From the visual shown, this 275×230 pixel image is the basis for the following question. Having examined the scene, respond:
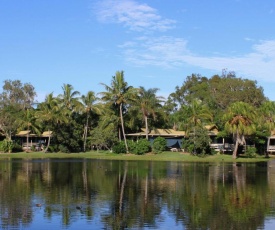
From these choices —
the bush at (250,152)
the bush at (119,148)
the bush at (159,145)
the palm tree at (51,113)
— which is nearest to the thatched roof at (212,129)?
the bush at (250,152)

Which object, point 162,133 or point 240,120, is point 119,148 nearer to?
point 162,133

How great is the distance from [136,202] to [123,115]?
53.3 meters

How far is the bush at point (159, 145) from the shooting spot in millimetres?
69019

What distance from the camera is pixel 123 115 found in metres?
76.9

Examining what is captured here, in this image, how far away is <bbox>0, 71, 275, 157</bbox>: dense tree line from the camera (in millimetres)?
65062

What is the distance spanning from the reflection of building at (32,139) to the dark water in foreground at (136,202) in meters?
45.4

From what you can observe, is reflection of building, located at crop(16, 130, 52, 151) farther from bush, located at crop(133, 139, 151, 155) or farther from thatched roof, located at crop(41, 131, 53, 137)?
bush, located at crop(133, 139, 151, 155)

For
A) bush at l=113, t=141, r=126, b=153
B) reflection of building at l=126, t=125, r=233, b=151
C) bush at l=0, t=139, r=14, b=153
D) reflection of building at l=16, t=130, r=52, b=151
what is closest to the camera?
bush at l=113, t=141, r=126, b=153

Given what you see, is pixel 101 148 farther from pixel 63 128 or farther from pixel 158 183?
pixel 158 183

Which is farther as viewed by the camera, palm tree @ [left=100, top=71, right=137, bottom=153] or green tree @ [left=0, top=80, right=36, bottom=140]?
green tree @ [left=0, top=80, right=36, bottom=140]

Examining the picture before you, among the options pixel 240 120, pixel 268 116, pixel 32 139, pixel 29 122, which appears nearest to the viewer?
pixel 240 120

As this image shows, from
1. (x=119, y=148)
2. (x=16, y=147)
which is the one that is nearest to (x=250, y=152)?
(x=119, y=148)

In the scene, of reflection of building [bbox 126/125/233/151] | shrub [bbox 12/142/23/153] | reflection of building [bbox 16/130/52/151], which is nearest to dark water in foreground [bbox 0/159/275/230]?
reflection of building [bbox 126/125/233/151]

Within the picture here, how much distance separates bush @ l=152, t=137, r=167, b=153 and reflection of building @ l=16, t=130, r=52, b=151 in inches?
781
